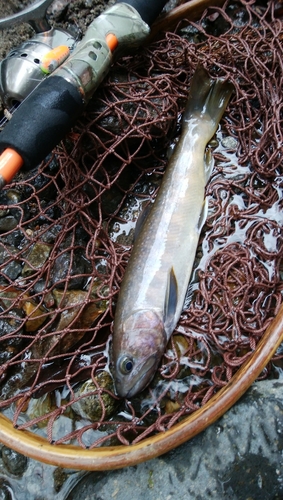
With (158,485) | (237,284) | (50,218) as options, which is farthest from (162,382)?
(50,218)

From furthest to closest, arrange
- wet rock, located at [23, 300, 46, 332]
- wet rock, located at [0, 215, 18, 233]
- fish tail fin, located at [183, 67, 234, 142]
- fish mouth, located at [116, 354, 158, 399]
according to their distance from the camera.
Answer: wet rock, located at [0, 215, 18, 233] < fish tail fin, located at [183, 67, 234, 142] < wet rock, located at [23, 300, 46, 332] < fish mouth, located at [116, 354, 158, 399]

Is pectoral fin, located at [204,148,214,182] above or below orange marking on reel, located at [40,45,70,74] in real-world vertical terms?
below

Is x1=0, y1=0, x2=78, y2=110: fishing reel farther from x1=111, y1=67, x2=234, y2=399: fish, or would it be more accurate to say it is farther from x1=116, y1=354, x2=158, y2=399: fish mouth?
x1=116, y1=354, x2=158, y2=399: fish mouth

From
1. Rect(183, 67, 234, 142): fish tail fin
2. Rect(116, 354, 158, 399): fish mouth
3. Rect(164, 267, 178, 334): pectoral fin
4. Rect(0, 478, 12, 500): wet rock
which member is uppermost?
Rect(183, 67, 234, 142): fish tail fin

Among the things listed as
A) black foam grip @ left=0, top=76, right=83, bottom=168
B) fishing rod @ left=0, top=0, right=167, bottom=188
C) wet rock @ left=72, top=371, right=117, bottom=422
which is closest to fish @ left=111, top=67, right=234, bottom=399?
wet rock @ left=72, top=371, right=117, bottom=422

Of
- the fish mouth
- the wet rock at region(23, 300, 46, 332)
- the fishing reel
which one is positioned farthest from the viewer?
the wet rock at region(23, 300, 46, 332)

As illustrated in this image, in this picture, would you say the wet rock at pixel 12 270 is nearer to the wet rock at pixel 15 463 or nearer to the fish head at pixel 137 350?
the fish head at pixel 137 350
